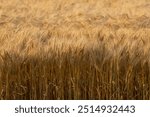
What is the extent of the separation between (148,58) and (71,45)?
45 cm

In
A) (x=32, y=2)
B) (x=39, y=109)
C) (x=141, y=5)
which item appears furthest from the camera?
(x=32, y=2)

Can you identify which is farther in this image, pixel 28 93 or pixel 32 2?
pixel 32 2

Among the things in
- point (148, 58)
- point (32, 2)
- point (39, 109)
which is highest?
point (32, 2)

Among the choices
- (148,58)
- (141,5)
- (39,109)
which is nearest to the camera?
(39,109)

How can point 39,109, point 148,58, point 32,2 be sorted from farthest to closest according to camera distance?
point 32,2
point 148,58
point 39,109

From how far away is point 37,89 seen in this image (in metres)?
3.59

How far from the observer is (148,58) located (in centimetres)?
351

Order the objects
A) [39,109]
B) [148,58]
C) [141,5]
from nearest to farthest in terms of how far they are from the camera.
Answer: [39,109]
[148,58]
[141,5]

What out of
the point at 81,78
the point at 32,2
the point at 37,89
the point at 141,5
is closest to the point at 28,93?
the point at 37,89

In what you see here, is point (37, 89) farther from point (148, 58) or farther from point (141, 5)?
point (141, 5)

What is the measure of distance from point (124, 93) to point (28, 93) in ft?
1.85

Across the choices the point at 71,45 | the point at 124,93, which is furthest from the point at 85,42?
the point at 124,93

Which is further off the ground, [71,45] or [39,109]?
[71,45]

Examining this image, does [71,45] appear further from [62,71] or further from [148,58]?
[148,58]
